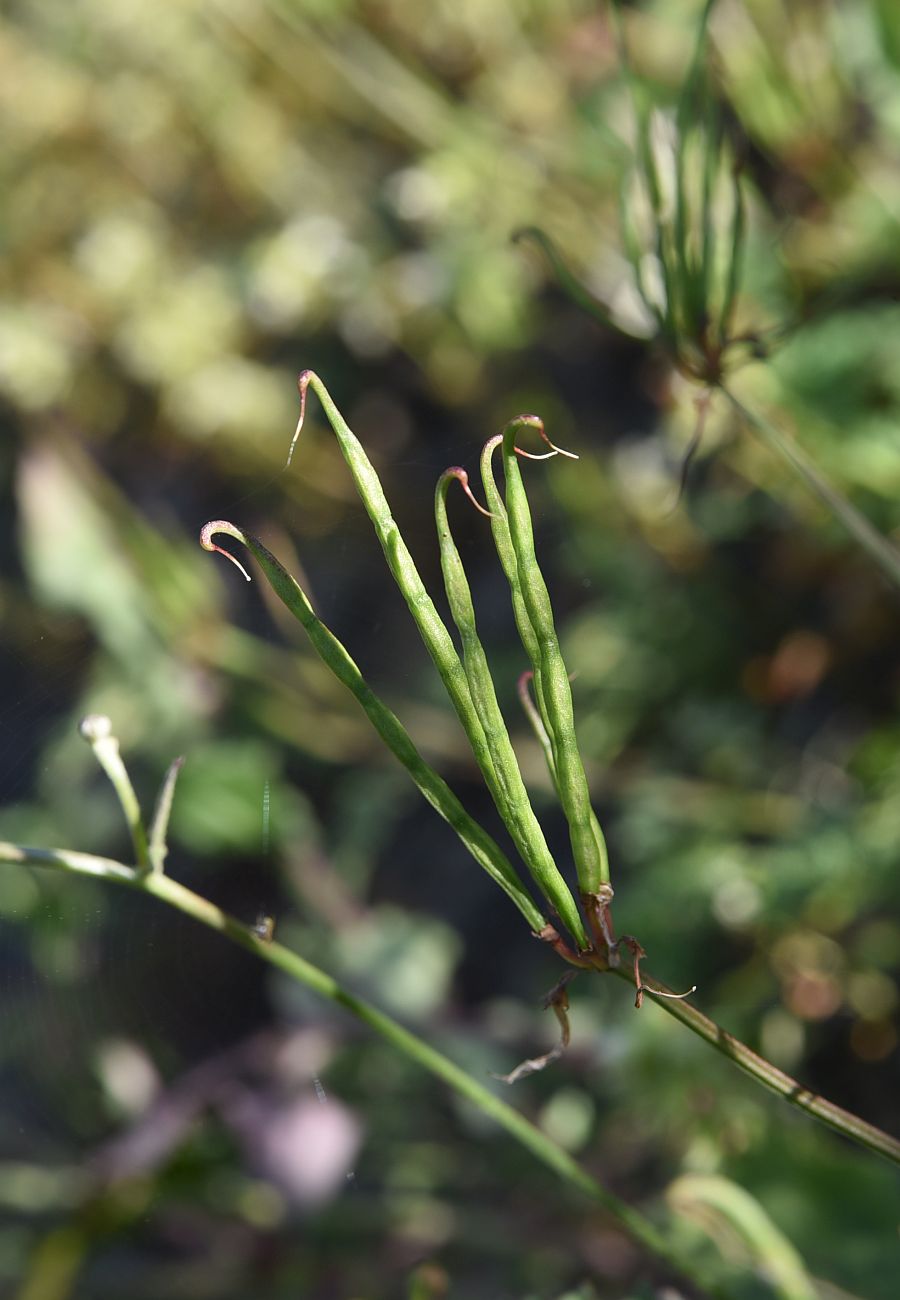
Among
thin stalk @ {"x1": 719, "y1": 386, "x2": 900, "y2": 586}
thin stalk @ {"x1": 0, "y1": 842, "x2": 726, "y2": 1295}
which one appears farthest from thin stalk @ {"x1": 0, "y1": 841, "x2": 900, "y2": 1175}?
thin stalk @ {"x1": 719, "y1": 386, "x2": 900, "y2": 586}

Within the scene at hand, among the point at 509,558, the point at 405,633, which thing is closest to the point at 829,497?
the point at 509,558

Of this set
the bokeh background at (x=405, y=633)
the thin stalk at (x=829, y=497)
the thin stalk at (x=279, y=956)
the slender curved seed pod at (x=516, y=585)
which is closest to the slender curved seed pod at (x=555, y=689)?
the slender curved seed pod at (x=516, y=585)

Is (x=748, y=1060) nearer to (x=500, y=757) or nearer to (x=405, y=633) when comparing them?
(x=500, y=757)

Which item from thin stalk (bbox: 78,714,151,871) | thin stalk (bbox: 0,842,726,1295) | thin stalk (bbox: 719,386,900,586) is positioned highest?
thin stalk (bbox: 719,386,900,586)

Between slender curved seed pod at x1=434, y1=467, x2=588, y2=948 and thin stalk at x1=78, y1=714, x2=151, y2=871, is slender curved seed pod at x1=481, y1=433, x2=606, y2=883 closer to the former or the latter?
slender curved seed pod at x1=434, y1=467, x2=588, y2=948

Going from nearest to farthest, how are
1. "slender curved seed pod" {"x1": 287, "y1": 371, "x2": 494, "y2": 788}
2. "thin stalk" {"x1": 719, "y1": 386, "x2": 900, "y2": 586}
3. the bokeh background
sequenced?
"slender curved seed pod" {"x1": 287, "y1": 371, "x2": 494, "y2": 788}, "thin stalk" {"x1": 719, "y1": 386, "x2": 900, "y2": 586}, the bokeh background

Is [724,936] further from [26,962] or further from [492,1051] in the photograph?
[26,962]
